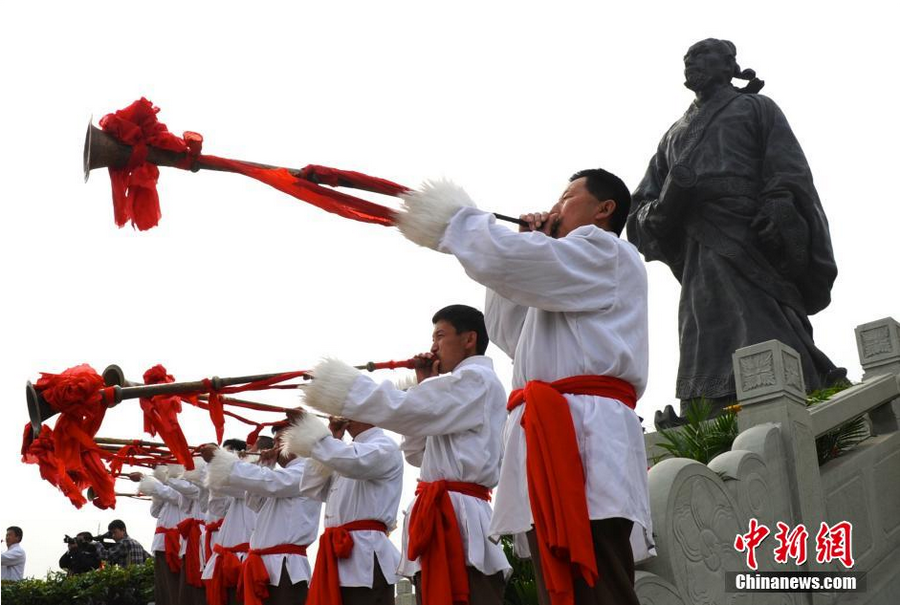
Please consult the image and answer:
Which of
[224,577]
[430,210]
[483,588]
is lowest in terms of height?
[483,588]

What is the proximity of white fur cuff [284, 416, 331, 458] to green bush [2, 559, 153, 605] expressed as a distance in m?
8.21

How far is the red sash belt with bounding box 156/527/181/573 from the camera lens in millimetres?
11008

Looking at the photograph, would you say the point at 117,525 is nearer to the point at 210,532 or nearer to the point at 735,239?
the point at 210,532

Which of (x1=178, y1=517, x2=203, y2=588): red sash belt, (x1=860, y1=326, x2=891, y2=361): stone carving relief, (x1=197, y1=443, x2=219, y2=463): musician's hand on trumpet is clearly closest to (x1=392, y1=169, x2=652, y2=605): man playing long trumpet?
(x1=197, y1=443, x2=219, y2=463): musician's hand on trumpet

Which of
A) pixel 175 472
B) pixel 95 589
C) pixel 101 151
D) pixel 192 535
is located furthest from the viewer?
pixel 95 589

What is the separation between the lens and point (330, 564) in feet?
18.6

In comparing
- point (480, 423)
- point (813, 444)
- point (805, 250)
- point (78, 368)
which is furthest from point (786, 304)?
point (78, 368)

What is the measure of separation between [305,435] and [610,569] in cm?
275

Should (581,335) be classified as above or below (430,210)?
below

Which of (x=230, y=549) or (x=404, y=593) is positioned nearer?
(x=404, y=593)

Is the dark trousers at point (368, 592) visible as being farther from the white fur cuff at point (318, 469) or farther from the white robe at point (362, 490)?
the white fur cuff at point (318, 469)

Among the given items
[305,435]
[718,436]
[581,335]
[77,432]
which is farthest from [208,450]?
[581,335]

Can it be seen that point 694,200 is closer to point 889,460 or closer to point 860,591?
point 889,460

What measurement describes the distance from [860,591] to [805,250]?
311 cm
